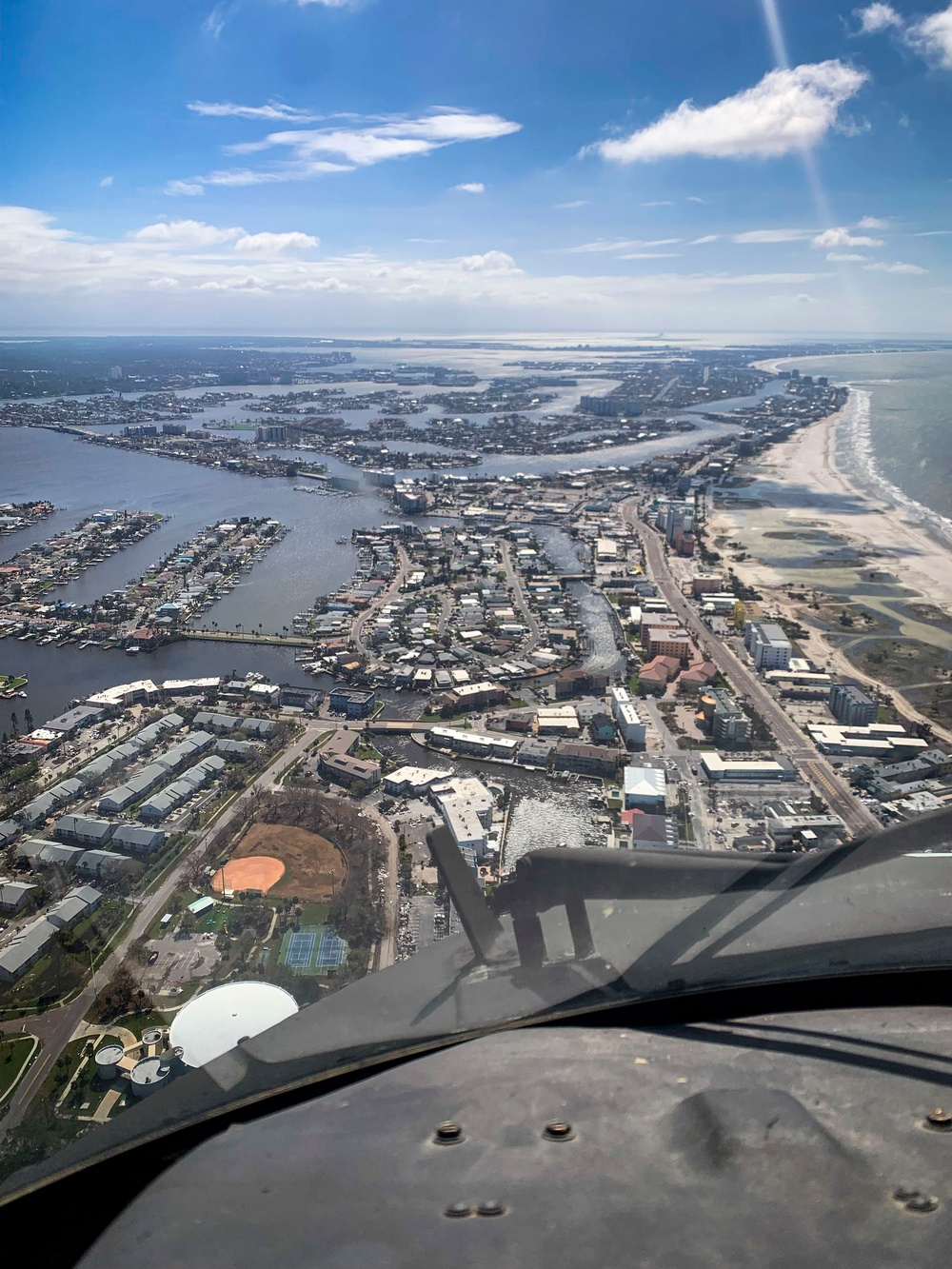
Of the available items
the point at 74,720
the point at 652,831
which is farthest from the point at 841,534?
the point at 74,720

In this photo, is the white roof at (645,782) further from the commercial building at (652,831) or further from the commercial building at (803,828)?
the commercial building at (803,828)

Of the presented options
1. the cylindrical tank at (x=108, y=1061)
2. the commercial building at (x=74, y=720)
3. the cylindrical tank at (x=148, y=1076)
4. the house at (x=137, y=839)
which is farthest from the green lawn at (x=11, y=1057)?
the commercial building at (x=74, y=720)

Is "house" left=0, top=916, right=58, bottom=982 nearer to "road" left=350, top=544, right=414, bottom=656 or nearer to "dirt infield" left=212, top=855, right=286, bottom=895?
"dirt infield" left=212, top=855, right=286, bottom=895

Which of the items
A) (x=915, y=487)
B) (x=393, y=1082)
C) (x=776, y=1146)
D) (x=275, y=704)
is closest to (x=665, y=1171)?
(x=776, y=1146)

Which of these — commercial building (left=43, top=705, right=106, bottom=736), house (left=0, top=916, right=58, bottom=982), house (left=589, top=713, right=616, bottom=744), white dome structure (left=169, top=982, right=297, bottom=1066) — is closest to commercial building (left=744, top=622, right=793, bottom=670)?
house (left=589, top=713, right=616, bottom=744)

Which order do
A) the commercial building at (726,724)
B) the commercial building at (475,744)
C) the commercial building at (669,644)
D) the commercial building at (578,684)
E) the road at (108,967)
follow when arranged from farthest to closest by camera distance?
1. the commercial building at (669,644)
2. the commercial building at (578,684)
3. the commercial building at (726,724)
4. the commercial building at (475,744)
5. the road at (108,967)

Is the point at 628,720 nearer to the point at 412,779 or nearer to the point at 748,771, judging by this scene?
the point at 748,771

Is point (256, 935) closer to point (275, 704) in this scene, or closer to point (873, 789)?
point (275, 704)
